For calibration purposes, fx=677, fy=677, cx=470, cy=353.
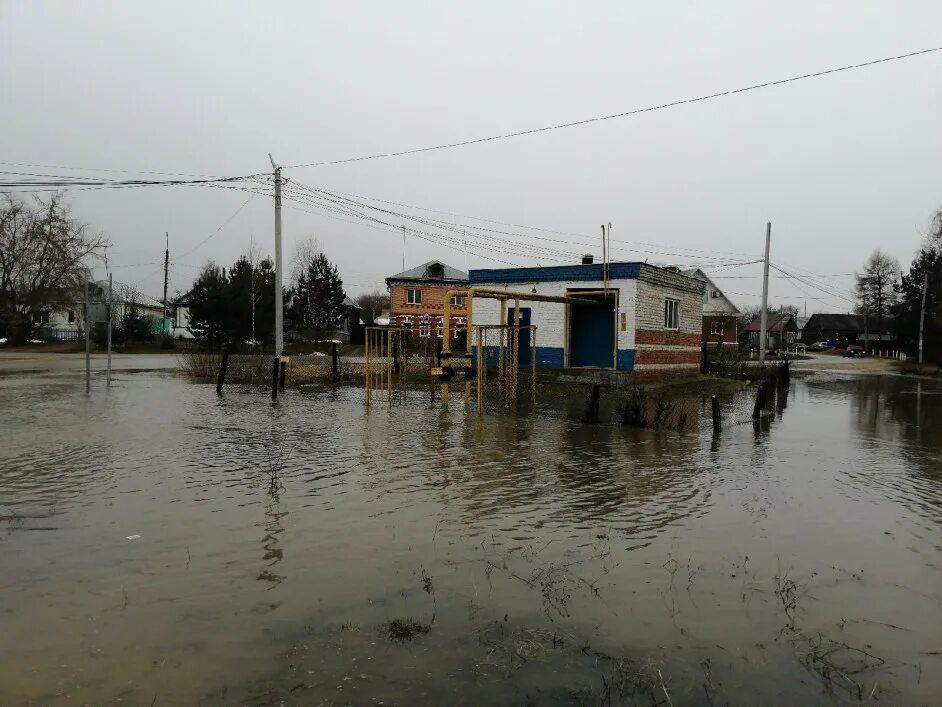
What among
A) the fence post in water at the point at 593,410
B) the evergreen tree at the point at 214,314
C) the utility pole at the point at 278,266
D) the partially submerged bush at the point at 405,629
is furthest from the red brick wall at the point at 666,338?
the evergreen tree at the point at 214,314

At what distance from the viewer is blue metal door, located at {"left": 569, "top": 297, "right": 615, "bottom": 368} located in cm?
2423

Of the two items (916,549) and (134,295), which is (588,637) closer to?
(916,549)

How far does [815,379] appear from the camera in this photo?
35500 millimetres

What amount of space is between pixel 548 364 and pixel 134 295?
2740 inches

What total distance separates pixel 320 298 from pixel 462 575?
208 ft

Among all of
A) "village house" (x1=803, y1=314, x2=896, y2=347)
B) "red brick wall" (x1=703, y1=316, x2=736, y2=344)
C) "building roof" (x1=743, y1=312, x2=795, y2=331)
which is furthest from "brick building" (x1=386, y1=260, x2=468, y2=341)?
"village house" (x1=803, y1=314, x2=896, y2=347)

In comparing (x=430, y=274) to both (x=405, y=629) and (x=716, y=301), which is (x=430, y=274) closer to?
(x=716, y=301)

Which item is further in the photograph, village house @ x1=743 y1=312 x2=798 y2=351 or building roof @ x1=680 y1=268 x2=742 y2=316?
village house @ x1=743 y1=312 x2=798 y2=351

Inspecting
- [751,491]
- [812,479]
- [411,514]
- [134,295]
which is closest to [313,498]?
[411,514]

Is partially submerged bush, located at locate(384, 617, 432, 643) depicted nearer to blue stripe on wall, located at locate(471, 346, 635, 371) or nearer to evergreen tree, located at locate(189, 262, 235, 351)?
blue stripe on wall, located at locate(471, 346, 635, 371)

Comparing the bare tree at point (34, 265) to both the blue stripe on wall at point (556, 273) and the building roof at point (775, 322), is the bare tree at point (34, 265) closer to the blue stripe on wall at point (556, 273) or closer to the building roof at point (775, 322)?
the blue stripe on wall at point (556, 273)

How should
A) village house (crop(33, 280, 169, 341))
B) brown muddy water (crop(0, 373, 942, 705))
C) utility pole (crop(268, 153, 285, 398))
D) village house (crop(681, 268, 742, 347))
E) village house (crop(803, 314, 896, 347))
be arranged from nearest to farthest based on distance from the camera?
brown muddy water (crop(0, 373, 942, 705)) → utility pole (crop(268, 153, 285, 398)) → village house (crop(33, 280, 169, 341)) → village house (crop(681, 268, 742, 347)) → village house (crop(803, 314, 896, 347))

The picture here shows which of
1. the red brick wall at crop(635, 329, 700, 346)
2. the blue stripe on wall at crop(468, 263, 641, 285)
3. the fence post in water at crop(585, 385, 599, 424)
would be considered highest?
the blue stripe on wall at crop(468, 263, 641, 285)

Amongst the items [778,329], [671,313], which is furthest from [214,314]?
[778,329]
